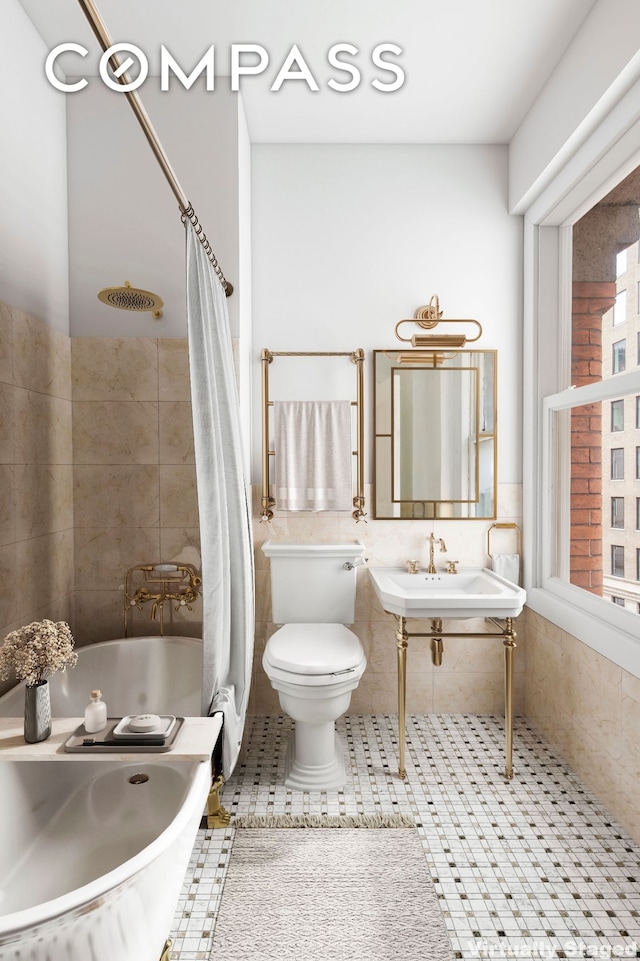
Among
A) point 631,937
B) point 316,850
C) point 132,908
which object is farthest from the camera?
point 316,850

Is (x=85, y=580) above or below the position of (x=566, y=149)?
below

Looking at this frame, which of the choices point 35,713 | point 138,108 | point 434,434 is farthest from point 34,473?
point 434,434

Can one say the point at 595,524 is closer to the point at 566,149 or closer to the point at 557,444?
the point at 557,444

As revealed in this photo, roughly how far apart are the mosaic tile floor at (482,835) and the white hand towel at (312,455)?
110 cm

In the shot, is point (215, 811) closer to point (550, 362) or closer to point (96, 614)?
point (96, 614)

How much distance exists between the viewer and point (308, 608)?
263cm

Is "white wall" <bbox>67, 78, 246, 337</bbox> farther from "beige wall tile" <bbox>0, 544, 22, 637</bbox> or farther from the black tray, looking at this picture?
the black tray

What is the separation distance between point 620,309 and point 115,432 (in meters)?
2.15

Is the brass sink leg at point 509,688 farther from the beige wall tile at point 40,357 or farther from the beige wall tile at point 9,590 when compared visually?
the beige wall tile at point 40,357

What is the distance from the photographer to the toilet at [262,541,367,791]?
210 cm

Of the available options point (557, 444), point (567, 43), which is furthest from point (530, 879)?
point (567, 43)

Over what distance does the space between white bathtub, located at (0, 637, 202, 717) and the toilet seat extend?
0.36 meters

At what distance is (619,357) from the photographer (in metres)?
2.20

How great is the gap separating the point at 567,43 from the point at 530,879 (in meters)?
2.92
